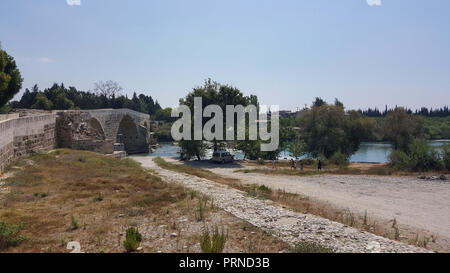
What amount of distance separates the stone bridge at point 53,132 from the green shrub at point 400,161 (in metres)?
25.0

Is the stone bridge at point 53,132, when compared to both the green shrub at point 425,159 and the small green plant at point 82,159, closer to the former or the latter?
the small green plant at point 82,159

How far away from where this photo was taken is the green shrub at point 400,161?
26.1 meters

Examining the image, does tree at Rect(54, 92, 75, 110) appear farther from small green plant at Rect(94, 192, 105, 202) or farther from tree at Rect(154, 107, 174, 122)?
small green plant at Rect(94, 192, 105, 202)

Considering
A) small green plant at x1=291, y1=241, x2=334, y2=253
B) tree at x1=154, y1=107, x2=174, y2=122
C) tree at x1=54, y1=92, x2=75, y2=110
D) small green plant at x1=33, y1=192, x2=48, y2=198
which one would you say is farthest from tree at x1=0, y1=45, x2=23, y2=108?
tree at x1=154, y1=107, x2=174, y2=122

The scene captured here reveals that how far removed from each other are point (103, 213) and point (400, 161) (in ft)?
89.0

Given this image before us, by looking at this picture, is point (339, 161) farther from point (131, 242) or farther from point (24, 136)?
point (131, 242)

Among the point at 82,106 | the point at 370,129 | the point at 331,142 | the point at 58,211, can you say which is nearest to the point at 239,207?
the point at 58,211

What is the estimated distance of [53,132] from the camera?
2009 centimetres

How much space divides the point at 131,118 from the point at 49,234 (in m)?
39.2

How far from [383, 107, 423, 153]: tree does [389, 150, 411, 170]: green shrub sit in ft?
35.3

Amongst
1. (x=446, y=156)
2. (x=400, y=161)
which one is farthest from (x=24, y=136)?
(x=446, y=156)

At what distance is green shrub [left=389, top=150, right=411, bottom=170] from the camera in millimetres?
26141
